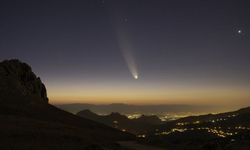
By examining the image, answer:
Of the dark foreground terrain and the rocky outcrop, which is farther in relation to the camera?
the rocky outcrop

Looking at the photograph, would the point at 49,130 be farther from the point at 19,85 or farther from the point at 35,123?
the point at 19,85

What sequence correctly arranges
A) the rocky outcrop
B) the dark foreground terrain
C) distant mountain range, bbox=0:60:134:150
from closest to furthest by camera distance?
distant mountain range, bbox=0:60:134:150 → the dark foreground terrain → the rocky outcrop

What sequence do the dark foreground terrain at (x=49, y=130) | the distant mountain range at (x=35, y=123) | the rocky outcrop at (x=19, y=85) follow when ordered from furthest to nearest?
the rocky outcrop at (x=19, y=85)
the dark foreground terrain at (x=49, y=130)
the distant mountain range at (x=35, y=123)

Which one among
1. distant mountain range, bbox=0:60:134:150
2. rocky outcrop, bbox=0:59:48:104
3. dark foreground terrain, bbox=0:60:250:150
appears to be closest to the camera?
distant mountain range, bbox=0:60:134:150

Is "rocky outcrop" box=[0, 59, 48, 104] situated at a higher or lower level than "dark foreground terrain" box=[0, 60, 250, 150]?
higher

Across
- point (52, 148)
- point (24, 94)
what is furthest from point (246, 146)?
point (24, 94)

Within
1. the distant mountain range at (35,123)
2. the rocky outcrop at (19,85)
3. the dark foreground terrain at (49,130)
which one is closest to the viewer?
the distant mountain range at (35,123)

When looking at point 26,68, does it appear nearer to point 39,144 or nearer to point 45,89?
point 45,89
